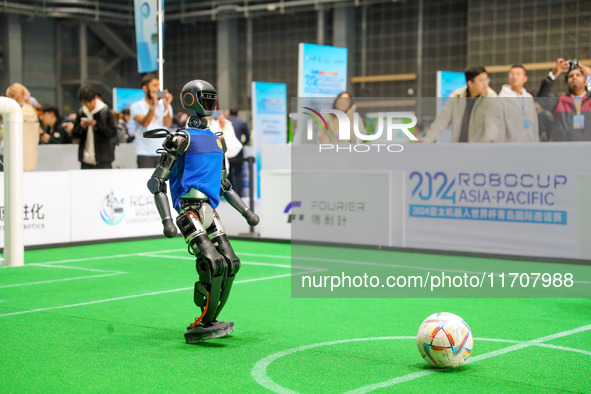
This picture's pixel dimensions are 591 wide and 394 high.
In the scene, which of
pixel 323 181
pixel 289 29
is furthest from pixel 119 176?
pixel 289 29

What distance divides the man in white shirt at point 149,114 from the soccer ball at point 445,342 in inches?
329

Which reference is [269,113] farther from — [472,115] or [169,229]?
[169,229]

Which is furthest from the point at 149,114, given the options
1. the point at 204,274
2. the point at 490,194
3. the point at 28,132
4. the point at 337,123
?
the point at 204,274

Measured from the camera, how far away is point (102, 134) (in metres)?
13.0

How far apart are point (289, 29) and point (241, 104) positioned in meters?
3.60

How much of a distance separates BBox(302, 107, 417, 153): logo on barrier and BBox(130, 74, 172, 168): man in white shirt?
249 cm

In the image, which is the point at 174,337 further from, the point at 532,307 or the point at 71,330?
the point at 532,307

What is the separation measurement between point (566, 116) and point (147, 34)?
293 inches

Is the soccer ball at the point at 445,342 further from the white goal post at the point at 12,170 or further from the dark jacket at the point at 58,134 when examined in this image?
the dark jacket at the point at 58,134

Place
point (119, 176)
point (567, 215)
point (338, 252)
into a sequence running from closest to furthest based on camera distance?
point (567, 215) < point (338, 252) < point (119, 176)

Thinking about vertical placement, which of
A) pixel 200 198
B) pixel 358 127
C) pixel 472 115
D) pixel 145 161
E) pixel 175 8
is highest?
pixel 175 8

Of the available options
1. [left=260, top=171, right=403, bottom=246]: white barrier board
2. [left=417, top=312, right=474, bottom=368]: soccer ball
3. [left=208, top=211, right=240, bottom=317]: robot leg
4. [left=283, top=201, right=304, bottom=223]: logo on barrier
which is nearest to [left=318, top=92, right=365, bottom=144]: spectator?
[left=260, top=171, right=403, bottom=246]: white barrier board

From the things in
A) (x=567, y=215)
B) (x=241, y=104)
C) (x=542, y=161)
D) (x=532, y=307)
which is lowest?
(x=532, y=307)

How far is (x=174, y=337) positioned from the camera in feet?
21.0
